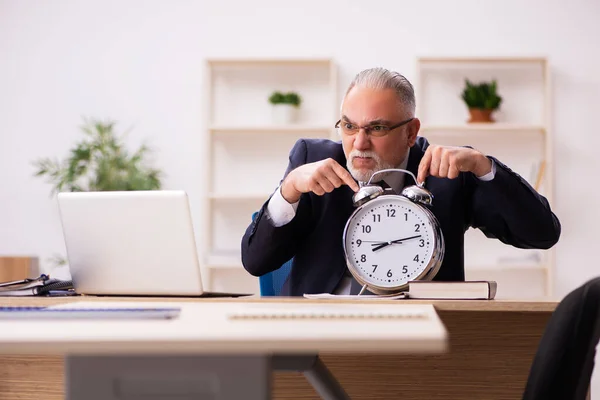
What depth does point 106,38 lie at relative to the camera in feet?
16.1

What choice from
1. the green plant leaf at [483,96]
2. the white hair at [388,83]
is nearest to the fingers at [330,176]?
the white hair at [388,83]

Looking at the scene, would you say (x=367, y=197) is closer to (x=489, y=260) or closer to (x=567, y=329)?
(x=567, y=329)

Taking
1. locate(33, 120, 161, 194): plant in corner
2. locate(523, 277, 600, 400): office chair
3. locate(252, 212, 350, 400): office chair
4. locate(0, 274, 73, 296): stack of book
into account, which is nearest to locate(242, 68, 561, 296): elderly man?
locate(0, 274, 73, 296): stack of book

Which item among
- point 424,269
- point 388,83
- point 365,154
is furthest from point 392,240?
point 388,83

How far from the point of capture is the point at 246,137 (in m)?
4.78

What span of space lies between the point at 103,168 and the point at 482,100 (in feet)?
6.98

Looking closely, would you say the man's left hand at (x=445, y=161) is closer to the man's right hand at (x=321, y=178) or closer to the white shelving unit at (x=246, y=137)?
the man's right hand at (x=321, y=178)

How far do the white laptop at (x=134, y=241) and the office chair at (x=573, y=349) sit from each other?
84cm

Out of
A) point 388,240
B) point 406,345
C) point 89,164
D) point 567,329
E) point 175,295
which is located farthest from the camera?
point 89,164

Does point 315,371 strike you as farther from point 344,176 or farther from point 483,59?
point 483,59

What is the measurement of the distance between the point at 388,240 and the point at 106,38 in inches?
133

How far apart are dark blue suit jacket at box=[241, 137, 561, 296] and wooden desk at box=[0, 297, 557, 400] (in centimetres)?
44

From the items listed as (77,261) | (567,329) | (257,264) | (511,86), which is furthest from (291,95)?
(567,329)

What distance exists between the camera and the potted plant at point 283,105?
4609 mm
